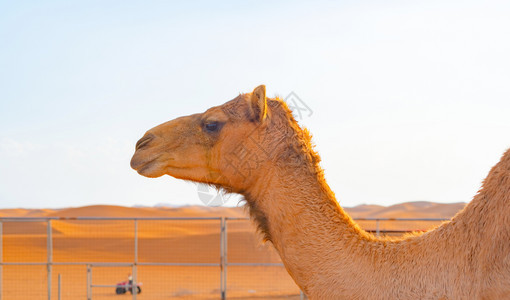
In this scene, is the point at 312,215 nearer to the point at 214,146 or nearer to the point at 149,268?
the point at 214,146

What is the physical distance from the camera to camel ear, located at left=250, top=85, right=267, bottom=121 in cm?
369

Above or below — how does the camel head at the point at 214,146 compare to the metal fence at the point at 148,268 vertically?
above

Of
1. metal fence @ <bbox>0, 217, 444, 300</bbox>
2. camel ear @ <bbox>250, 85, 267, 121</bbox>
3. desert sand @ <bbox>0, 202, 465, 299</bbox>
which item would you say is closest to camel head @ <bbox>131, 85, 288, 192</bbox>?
camel ear @ <bbox>250, 85, 267, 121</bbox>

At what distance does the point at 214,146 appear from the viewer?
12.7ft

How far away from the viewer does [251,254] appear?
85.7ft

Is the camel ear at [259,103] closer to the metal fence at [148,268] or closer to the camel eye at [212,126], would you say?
the camel eye at [212,126]

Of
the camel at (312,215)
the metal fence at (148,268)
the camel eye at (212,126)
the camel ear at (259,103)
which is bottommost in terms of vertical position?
the metal fence at (148,268)

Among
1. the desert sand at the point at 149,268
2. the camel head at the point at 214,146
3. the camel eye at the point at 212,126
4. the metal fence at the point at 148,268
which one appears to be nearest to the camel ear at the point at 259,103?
the camel head at the point at 214,146

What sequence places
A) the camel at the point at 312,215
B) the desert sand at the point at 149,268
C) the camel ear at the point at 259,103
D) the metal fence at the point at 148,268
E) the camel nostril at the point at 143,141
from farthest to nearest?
1. the desert sand at the point at 149,268
2. the metal fence at the point at 148,268
3. the camel nostril at the point at 143,141
4. the camel ear at the point at 259,103
5. the camel at the point at 312,215

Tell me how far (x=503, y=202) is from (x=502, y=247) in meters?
0.25

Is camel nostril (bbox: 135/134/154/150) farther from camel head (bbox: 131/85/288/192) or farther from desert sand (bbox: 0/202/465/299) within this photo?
desert sand (bbox: 0/202/465/299)

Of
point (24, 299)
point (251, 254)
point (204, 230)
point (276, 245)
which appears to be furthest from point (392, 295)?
point (204, 230)

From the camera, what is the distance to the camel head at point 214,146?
3762mm

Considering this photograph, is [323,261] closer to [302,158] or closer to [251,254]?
[302,158]
